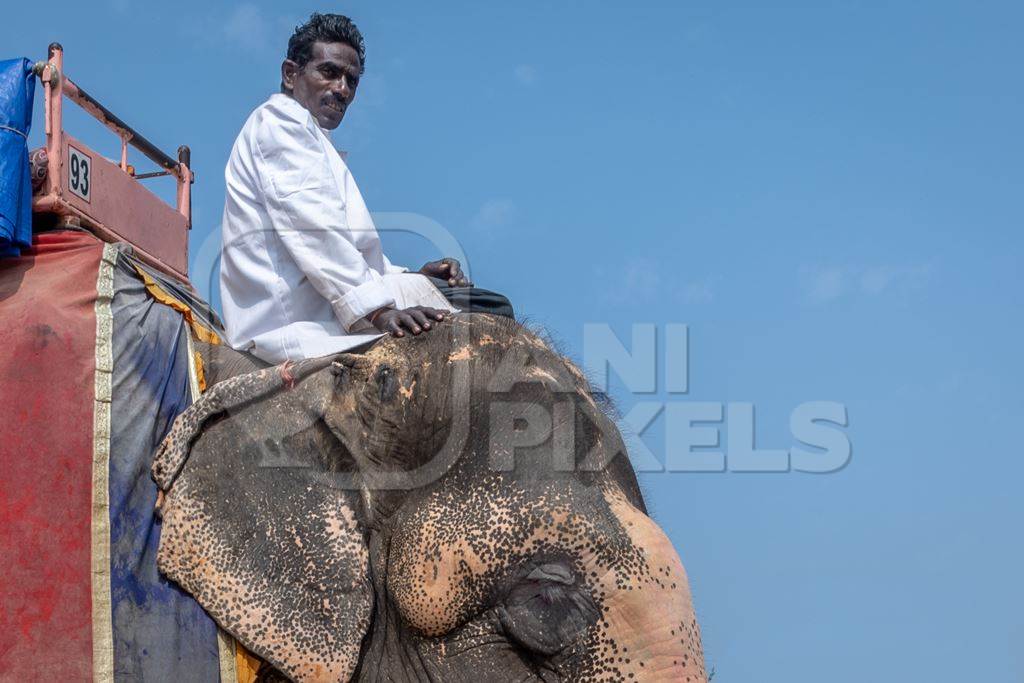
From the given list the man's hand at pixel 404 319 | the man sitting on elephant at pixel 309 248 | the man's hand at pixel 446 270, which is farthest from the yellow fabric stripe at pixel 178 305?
the man's hand at pixel 446 270

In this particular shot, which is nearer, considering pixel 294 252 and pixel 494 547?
pixel 494 547

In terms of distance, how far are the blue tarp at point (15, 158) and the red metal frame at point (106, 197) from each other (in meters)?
0.09

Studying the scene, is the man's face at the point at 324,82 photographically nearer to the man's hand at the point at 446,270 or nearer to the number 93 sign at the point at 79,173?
the man's hand at the point at 446,270

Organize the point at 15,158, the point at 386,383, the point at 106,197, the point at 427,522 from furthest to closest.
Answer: the point at 106,197 → the point at 15,158 → the point at 386,383 → the point at 427,522

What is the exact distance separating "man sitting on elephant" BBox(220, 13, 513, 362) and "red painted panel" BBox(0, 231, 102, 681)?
0.43 m

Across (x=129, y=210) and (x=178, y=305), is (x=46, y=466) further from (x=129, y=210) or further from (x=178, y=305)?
(x=129, y=210)

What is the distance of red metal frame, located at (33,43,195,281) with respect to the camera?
377 cm

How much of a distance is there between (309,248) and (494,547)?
994 millimetres

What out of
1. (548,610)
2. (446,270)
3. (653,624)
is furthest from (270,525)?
(446,270)

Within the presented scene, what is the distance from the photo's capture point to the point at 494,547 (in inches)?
125

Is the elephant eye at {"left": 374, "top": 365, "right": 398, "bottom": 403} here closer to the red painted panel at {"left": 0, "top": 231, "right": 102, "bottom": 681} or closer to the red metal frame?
the red painted panel at {"left": 0, "top": 231, "right": 102, "bottom": 681}

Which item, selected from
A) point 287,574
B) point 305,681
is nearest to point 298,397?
point 287,574

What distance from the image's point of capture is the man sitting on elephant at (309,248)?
3.65 meters

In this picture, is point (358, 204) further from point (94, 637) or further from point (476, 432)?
point (94, 637)
